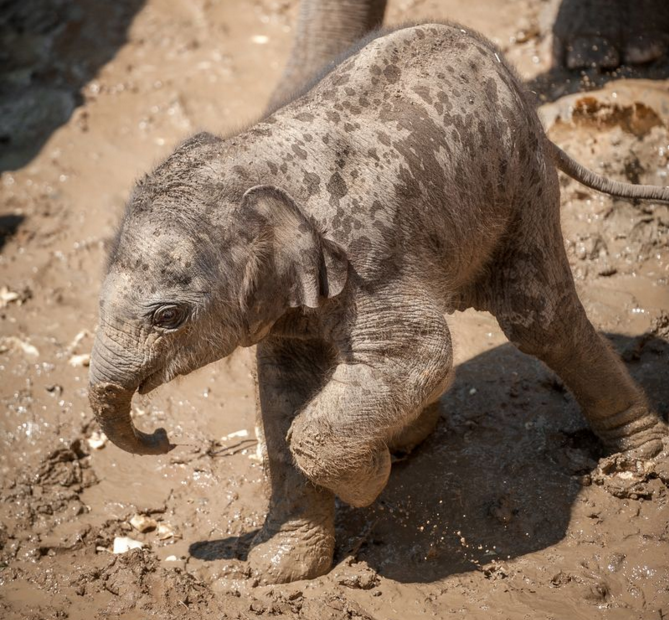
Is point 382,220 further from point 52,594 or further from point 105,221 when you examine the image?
point 105,221

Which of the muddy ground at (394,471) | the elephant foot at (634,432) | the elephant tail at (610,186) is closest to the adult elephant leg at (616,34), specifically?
the muddy ground at (394,471)

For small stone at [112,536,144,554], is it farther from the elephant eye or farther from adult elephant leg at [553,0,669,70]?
adult elephant leg at [553,0,669,70]

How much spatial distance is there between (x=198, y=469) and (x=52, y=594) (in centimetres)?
100

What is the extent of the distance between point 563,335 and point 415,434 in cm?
92

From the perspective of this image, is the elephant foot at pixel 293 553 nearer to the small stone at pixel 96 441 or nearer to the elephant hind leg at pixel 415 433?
the elephant hind leg at pixel 415 433

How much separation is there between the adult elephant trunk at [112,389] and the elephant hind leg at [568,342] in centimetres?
162

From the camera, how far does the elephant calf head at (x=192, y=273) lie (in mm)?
3123

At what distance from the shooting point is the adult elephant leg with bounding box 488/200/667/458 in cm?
399

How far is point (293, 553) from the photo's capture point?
3.95 meters

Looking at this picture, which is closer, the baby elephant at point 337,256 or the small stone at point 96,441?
the baby elephant at point 337,256

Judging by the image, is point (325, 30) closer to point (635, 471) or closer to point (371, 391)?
point (635, 471)

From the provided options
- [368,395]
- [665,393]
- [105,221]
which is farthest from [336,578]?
[105,221]

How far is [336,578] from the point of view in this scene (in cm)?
400

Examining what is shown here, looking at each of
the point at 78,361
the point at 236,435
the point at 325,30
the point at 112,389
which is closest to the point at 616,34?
the point at 325,30
